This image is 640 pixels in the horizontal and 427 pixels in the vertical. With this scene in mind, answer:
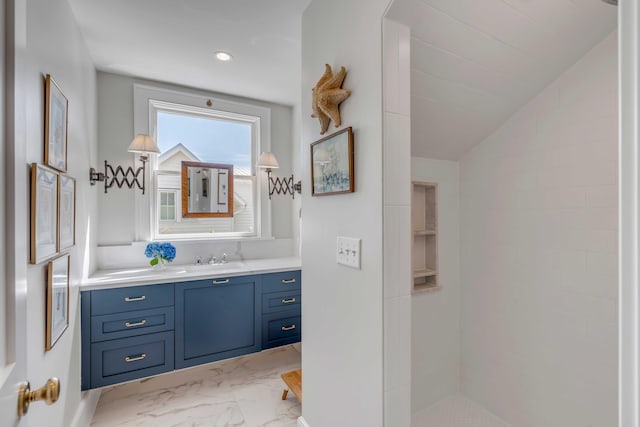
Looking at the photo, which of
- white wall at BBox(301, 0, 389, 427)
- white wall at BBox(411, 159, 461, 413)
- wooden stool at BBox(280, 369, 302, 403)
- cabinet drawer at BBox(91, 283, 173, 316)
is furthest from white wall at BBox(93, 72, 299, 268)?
white wall at BBox(411, 159, 461, 413)

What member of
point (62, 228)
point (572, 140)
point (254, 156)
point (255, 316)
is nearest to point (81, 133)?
point (62, 228)

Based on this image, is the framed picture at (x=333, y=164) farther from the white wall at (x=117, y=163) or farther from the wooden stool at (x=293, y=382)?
the white wall at (x=117, y=163)

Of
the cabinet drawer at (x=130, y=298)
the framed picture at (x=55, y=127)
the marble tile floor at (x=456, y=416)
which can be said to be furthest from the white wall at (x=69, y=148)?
the marble tile floor at (x=456, y=416)

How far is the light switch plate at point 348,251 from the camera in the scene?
1.25 metres

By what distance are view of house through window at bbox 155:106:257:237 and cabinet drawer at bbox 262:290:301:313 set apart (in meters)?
0.80

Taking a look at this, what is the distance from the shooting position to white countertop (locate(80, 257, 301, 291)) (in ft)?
6.70

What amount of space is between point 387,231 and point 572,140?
1.23 metres

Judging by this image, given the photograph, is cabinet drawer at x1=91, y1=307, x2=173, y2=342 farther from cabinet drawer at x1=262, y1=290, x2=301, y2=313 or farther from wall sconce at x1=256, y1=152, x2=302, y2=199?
wall sconce at x1=256, y1=152, x2=302, y2=199

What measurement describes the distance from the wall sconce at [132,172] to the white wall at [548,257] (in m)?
2.39

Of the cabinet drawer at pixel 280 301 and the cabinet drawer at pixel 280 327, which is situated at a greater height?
the cabinet drawer at pixel 280 301

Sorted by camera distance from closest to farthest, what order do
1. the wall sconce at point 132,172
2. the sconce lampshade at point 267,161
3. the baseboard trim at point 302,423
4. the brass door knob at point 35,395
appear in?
the brass door knob at point 35,395, the baseboard trim at point 302,423, the wall sconce at point 132,172, the sconce lampshade at point 267,161

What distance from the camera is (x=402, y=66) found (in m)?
1.14

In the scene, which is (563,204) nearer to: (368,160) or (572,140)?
(572,140)

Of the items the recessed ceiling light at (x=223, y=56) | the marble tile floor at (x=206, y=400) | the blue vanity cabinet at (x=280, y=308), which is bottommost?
the marble tile floor at (x=206, y=400)
